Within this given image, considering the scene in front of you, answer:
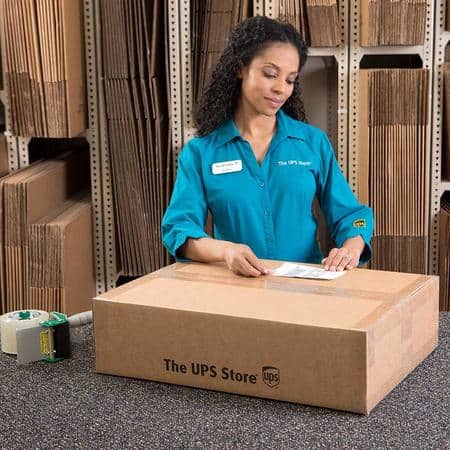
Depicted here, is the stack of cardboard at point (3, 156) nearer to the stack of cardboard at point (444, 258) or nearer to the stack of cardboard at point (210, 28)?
the stack of cardboard at point (210, 28)

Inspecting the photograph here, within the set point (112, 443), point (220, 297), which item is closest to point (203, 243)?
point (220, 297)

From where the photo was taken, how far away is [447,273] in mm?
3049

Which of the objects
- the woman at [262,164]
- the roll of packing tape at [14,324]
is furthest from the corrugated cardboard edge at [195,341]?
the woman at [262,164]

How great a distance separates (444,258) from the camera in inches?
120

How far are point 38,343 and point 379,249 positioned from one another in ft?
5.80

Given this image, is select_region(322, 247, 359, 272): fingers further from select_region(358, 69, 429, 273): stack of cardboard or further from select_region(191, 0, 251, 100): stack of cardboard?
select_region(191, 0, 251, 100): stack of cardboard

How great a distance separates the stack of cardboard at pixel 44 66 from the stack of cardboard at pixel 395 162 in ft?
3.53

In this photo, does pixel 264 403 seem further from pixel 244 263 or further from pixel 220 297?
pixel 244 263

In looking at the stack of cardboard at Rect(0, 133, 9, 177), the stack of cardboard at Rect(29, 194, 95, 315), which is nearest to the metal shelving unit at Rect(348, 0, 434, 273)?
the stack of cardboard at Rect(29, 194, 95, 315)

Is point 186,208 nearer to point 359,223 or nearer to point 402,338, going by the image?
point 359,223

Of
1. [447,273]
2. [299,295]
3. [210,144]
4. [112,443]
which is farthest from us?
[447,273]

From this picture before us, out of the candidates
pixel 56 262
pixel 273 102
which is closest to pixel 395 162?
pixel 273 102

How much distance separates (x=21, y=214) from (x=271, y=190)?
1.13 meters

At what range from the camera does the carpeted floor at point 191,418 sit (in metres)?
1.24
